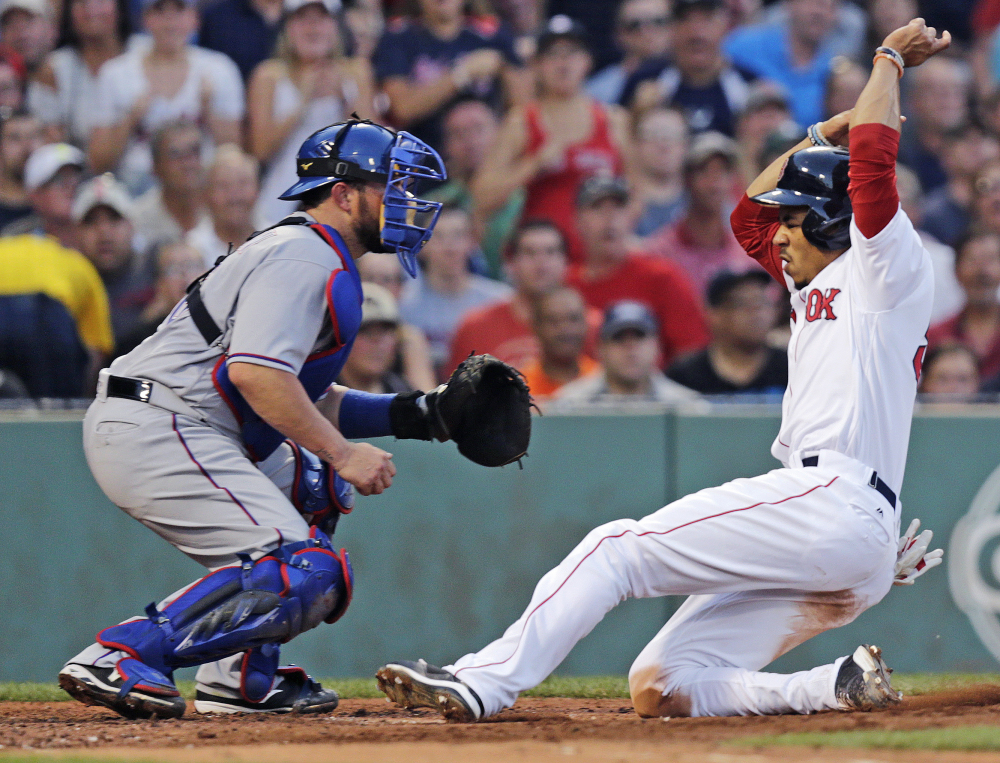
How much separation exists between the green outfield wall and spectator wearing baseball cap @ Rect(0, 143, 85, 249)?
76.6 inches

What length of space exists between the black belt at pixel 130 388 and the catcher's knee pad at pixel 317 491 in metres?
0.56

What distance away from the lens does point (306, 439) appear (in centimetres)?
376

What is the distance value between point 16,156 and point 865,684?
19.3 ft

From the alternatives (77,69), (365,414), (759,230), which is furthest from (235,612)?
(77,69)

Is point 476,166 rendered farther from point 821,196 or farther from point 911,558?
point 911,558

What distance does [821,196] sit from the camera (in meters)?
3.91

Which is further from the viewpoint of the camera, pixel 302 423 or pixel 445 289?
pixel 445 289

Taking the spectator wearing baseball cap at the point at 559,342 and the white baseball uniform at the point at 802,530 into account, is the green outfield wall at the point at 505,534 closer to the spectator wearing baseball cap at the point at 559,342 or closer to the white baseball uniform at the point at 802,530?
the spectator wearing baseball cap at the point at 559,342

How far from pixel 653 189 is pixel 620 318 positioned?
1.98m

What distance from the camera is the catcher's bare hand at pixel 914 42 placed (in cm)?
378

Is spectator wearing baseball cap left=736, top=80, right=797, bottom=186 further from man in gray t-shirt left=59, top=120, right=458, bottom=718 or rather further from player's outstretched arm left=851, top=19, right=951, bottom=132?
man in gray t-shirt left=59, top=120, right=458, bottom=718

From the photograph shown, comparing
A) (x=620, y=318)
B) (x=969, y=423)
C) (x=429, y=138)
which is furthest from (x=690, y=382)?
(x=429, y=138)

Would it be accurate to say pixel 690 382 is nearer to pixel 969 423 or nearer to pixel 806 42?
pixel 969 423

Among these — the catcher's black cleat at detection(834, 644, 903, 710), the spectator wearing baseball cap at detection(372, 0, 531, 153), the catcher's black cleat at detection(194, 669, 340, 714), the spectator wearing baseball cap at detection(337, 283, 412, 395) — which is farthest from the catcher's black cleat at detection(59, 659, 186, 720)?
the spectator wearing baseball cap at detection(372, 0, 531, 153)
